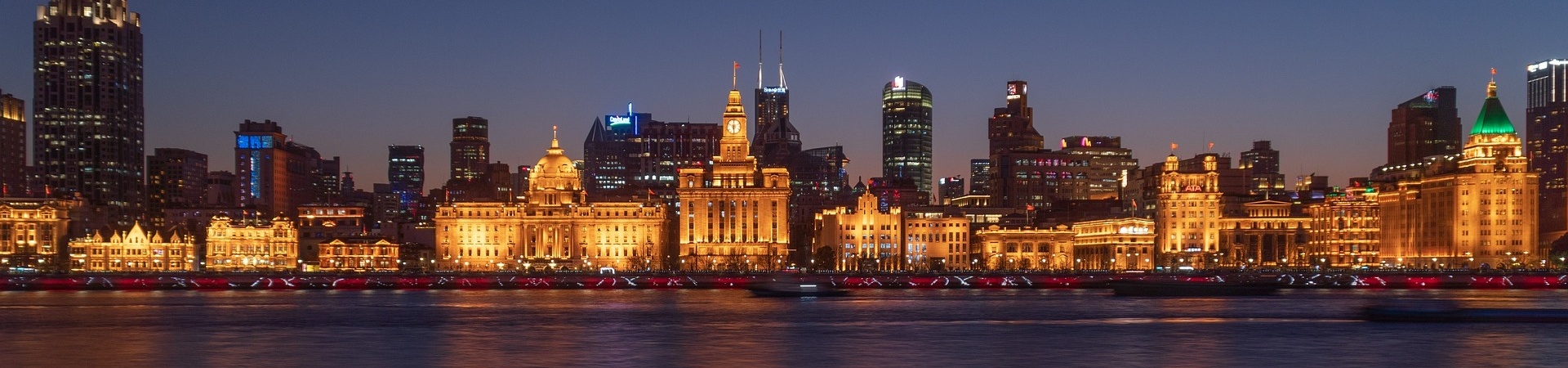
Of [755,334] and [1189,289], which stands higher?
[755,334]

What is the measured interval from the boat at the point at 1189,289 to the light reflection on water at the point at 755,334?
11335mm

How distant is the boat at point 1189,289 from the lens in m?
119

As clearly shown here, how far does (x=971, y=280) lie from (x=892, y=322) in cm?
7946

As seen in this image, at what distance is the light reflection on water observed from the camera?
5309 cm

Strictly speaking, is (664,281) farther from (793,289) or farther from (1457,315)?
(1457,315)

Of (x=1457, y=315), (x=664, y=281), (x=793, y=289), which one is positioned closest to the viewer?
(x=1457, y=315)

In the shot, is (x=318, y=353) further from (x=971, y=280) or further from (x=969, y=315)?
(x=971, y=280)

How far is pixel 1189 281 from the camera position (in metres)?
131

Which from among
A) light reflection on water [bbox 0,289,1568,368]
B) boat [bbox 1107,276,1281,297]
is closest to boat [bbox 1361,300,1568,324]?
light reflection on water [bbox 0,289,1568,368]

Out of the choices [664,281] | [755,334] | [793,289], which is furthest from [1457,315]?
[664,281]

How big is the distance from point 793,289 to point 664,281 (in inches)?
1390

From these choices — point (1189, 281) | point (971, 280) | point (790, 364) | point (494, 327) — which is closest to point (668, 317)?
point (494, 327)

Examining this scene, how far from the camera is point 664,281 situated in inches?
5969

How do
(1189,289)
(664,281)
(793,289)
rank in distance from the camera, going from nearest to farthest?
(793,289), (1189,289), (664,281)
